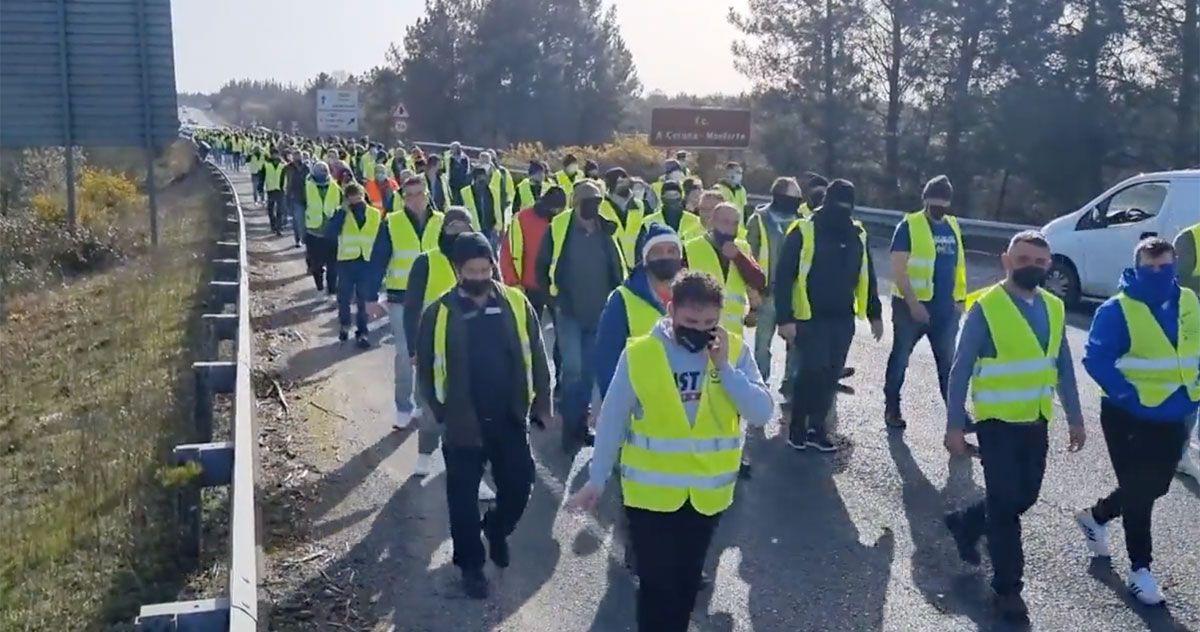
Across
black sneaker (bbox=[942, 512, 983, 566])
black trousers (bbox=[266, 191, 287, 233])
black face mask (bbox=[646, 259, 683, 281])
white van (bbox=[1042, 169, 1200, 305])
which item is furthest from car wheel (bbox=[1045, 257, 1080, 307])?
black trousers (bbox=[266, 191, 287, 233])

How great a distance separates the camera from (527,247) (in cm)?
995

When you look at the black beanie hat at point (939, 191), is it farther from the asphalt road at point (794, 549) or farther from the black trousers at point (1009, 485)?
the black trousers at point (1009, 485)

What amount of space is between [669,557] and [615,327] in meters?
1.89

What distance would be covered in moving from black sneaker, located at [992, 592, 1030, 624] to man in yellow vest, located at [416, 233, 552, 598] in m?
2.35

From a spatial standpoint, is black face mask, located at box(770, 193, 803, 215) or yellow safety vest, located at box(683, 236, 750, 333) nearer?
yellow safety vest, located at box(683, 236, 750, 333)

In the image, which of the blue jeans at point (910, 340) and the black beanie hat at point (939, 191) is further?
the blue jeans at point (910, 340)

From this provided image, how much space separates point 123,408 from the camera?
10.2 m

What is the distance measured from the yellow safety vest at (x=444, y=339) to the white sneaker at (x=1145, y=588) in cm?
309

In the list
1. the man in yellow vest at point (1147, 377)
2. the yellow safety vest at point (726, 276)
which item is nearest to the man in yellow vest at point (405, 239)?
the yellow safety vest at point (726, 276)

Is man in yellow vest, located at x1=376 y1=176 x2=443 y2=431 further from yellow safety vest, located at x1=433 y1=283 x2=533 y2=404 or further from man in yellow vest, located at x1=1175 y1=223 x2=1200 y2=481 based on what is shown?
man in yellow vest, located at x1=1175 y1=223 x2=1200 y2=481

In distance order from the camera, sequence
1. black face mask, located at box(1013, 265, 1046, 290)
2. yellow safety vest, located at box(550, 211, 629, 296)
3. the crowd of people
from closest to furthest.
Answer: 1. the crowd of people
2. black face mask, located at box(1013, 265, 1046, 290)
3. yellow safety vest, located at box(550, 211, 629, 296)

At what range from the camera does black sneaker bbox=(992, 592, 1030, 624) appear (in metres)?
6.09

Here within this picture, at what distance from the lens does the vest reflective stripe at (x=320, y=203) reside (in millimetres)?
15930

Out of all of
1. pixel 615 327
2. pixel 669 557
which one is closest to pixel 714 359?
pixel 669 557
